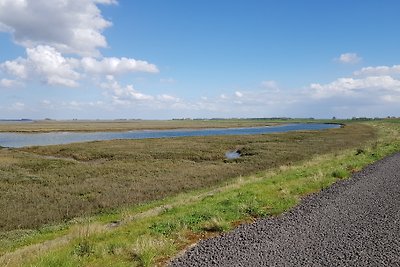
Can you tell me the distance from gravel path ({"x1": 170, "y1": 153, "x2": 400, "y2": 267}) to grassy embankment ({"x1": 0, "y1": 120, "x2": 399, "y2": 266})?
35.8 inches

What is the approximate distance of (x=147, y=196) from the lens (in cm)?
2728

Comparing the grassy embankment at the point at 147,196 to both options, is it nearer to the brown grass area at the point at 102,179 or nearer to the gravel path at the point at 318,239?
the brown grass area at the point at 102,179

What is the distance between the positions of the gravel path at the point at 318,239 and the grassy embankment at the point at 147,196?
2.99ft

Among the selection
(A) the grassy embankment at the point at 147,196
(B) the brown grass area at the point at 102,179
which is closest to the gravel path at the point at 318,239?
(A) the grassy embankment at the point at 147,196

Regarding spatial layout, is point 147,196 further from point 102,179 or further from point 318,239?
point 318,239

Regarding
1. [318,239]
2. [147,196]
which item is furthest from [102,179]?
[318,239]

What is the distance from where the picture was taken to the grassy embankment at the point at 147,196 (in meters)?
10.9

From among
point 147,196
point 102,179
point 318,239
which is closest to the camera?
point 318,239

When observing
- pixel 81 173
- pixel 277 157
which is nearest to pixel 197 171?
pixel 81 173

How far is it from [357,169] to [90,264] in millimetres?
20661

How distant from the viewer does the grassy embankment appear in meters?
10.9

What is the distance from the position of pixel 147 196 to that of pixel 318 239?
18.0 meters

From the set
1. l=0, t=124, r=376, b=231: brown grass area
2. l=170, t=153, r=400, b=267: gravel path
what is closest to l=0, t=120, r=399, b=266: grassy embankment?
l=0, t=124, r=376, b=231: brown grass area

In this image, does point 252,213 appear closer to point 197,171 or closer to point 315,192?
point 315,192
